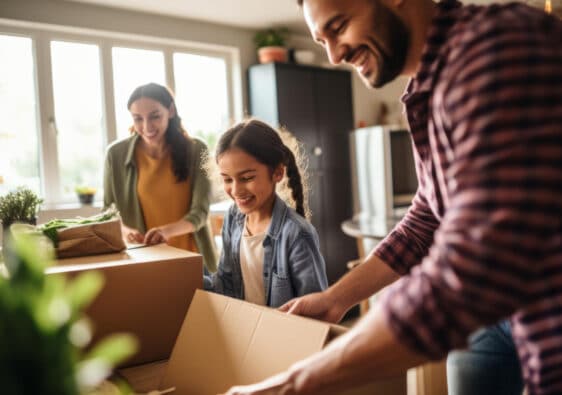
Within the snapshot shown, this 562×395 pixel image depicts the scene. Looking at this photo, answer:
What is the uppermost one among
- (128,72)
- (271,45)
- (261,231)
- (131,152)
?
(271,45)

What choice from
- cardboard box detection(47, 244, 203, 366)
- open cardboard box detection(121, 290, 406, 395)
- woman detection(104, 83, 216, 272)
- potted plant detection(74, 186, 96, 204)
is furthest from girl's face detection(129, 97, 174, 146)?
potted plant detection(74, 186, 96, 204)

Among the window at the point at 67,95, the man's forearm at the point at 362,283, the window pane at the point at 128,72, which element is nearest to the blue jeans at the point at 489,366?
the man's forearm at the point at 362,283

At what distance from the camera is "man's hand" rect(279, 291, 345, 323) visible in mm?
936

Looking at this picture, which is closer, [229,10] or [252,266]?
[252,266]

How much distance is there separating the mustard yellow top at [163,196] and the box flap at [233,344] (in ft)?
3.56

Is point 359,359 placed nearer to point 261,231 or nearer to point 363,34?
point 363,34

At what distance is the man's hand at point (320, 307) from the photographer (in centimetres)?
94

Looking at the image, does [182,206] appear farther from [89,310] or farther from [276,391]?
[276,391]

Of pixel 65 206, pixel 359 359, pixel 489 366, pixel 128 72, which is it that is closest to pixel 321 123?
pixel 128 72

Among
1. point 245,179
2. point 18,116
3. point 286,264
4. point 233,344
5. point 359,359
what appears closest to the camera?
point 359,359

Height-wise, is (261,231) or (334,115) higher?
(334,115)

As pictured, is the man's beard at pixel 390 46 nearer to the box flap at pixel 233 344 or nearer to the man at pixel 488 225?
the man at pixel 488 225

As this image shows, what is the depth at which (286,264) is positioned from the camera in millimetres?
1238

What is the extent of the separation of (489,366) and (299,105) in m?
3.49
